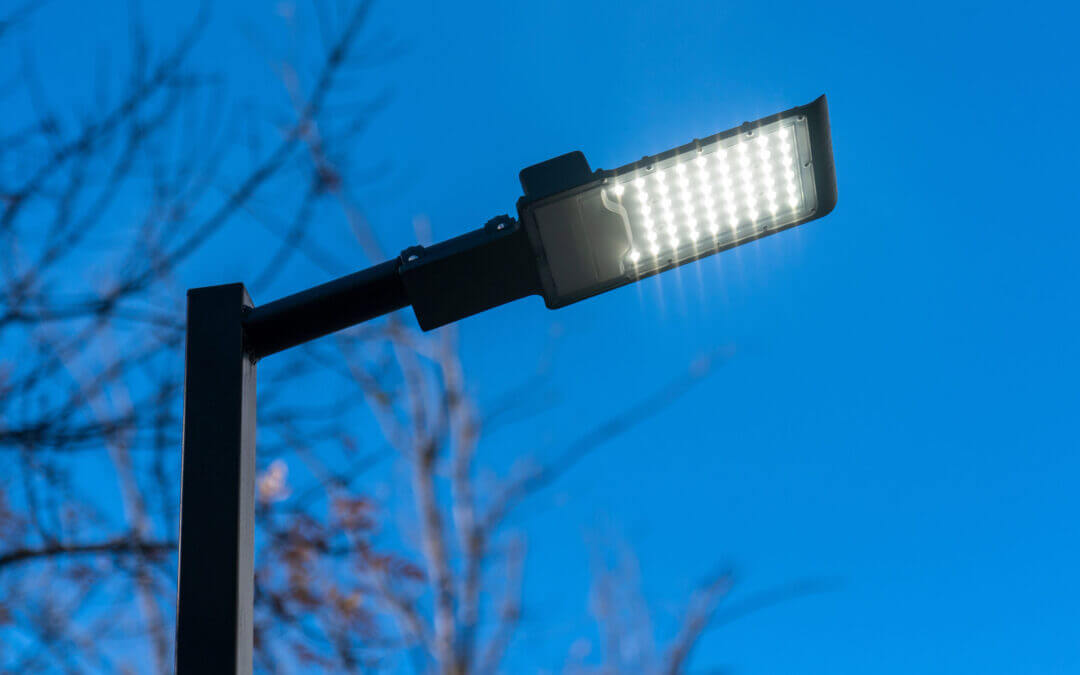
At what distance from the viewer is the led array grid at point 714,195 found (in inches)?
57.2

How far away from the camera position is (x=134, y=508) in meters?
4.43

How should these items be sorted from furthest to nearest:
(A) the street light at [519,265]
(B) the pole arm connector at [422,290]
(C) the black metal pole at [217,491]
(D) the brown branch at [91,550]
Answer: (D) the brown branch at [91,550] → (B) the pole arm connector at [422,290] → (A) the street light at [519,265] → (C) the black metal pole at [217,491]

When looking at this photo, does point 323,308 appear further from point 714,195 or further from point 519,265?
point 714,195

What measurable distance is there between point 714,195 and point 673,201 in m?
0.09

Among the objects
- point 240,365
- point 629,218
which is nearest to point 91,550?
point 240,365

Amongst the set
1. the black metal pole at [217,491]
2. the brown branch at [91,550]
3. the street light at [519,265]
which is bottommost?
the black metal pole at [217,491]

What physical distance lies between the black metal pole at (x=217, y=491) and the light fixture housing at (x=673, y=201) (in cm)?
64

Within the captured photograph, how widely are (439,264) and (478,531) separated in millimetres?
3448

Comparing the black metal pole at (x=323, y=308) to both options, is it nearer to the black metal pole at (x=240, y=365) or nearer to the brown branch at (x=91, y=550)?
the black metal pole at (x=240, y=365)

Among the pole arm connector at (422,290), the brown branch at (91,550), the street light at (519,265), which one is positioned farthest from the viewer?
the brown branch at (91,550)

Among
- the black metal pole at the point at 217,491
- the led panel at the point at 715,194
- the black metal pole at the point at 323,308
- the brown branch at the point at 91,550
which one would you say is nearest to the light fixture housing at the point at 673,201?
the led panel at the point at 715,194

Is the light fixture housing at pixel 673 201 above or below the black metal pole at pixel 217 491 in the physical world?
above

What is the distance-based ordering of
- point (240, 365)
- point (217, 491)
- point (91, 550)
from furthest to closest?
point (91, 550) → point (240, 365) → point (217, 491)

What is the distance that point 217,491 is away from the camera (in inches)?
54.5
